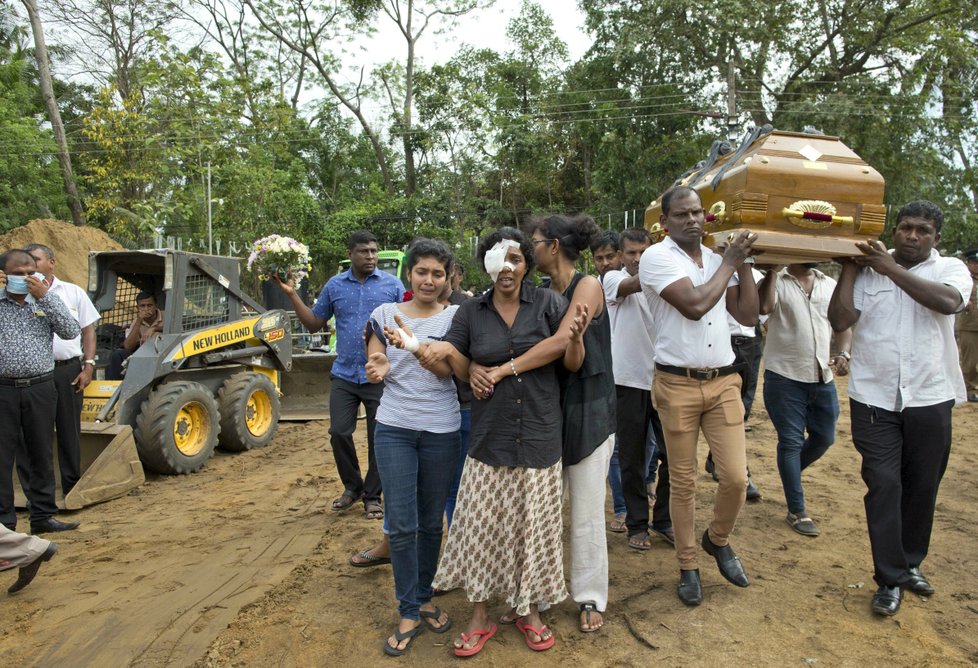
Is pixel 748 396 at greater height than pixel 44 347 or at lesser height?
lesser

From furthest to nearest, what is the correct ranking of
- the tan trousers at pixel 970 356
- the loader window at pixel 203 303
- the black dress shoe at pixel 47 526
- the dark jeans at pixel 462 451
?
the tan trousers at pixel 970 356, the loader window at pixel 203 303, the black dress shoe at pixel 47 526, the dark jeans at pixel 462 451

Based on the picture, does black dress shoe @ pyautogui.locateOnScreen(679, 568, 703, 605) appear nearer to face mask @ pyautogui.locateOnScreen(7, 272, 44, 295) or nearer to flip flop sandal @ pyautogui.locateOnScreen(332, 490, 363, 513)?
flip flop sandal @ pyautogui.locateOnScreen(332, 490, 363, 513)

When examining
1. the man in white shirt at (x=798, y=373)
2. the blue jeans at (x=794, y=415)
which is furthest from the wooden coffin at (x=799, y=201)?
the blue jeans at (x=794, y=415)

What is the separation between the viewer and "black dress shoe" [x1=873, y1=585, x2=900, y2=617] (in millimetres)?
3389

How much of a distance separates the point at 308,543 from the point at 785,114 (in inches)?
716

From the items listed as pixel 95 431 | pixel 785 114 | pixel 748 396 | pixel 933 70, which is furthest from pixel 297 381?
pixel 933 70

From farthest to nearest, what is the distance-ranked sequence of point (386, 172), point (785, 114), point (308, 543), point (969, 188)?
point (386, 172), point (969, 188), point (785, 114), point (308, 543)

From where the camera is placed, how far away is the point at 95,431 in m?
6.06

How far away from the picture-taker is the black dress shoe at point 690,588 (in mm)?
3525

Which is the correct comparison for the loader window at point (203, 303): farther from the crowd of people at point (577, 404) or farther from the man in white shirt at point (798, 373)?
the man in white shirt at point (798, 373)

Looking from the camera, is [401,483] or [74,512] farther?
[74,512]

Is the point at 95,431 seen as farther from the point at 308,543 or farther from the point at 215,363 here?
the point at 308,543

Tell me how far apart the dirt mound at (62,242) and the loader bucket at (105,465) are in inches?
387

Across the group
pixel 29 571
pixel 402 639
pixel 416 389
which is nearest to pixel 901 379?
pixel 416 389
